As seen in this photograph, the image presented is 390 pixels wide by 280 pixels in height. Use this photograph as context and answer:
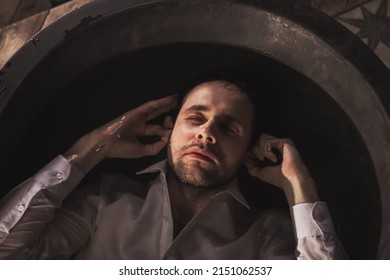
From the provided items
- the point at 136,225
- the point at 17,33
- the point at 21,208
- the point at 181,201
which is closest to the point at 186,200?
the point at 181,201

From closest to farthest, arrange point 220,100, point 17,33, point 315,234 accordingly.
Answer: point 315,234, point 220,100, point 17,33

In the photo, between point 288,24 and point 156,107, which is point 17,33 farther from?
point 288,24

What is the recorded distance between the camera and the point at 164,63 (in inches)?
51.9

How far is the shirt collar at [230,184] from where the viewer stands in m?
1.19

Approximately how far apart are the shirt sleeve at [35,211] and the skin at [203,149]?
0.05 meters

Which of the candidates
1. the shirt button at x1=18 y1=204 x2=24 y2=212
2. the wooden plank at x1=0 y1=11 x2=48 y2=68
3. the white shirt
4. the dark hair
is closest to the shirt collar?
the white shirt

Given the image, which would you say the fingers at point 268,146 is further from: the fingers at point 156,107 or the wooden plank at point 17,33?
the wooden plank at point 17,33

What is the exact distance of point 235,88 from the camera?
1.18m

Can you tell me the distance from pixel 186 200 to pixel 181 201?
0.04 feet

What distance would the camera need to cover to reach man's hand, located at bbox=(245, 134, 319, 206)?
3.67 ft

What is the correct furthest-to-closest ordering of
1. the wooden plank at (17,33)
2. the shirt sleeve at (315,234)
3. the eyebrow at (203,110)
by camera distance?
1. the wooden plank at (17,33)
2. the eyebrow at (203,110)
3. the shirt sleeve at (315,234)

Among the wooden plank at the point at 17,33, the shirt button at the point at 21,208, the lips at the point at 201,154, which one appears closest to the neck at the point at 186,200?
the lips at the point at 201,154

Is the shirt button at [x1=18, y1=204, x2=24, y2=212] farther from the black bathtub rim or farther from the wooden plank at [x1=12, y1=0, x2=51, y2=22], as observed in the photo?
the wooden plank at [x1=12, y1=0, x2=51, y2=22]
